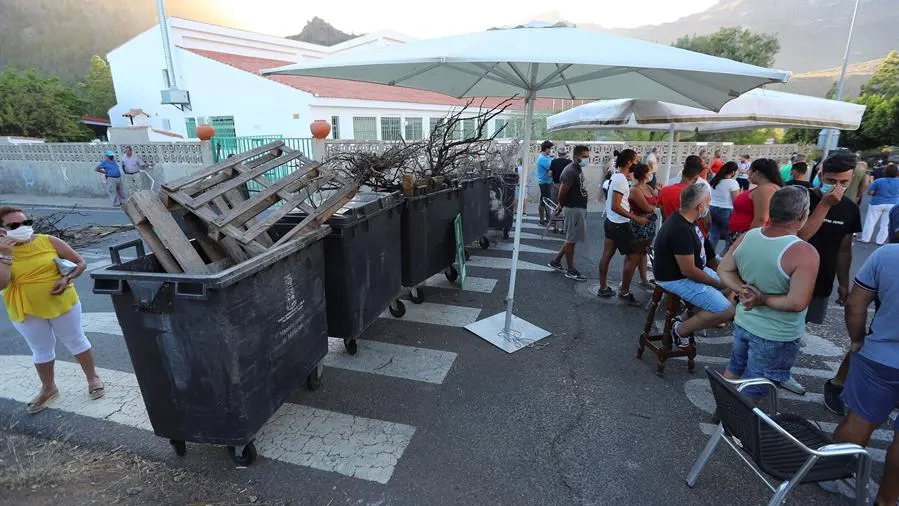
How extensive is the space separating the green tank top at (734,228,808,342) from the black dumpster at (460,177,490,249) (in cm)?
404

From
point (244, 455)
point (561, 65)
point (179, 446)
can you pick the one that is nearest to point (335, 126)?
point (561, 65)

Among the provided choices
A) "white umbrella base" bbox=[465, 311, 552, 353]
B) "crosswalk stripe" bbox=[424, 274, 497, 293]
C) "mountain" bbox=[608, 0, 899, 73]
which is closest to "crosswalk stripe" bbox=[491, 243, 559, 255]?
"crosswalk stripe" bbox=[424, 274, 497, 293]

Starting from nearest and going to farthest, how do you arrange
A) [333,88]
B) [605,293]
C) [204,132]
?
[605,293]
[204,132]
[333,88]

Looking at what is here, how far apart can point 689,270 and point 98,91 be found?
185ft

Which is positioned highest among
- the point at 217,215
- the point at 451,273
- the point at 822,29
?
the point at 822,29

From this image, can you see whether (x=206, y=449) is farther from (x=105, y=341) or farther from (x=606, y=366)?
(x=606, y=366)

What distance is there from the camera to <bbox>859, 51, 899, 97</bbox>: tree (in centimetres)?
2747

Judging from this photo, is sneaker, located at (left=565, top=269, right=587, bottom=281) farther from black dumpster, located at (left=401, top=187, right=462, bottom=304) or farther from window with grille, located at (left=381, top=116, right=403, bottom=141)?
window with grille, located at (left=381, top=116, right=403, bottom=141)

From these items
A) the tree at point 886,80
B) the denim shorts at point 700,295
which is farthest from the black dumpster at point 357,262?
the tree at point 886,80

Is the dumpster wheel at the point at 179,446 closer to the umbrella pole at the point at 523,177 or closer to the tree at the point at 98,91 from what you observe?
the umbrella pole at the point at 523,177

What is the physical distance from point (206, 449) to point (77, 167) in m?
16.9

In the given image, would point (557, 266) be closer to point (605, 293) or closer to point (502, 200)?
point (605, 293)

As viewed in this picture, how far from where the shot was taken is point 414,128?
24422 mm

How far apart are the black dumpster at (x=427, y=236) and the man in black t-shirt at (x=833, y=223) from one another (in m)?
3.70
